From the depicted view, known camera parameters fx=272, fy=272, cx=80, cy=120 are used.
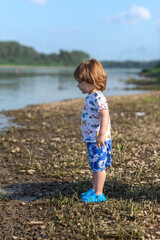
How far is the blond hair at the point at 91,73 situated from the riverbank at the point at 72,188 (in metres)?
2.06

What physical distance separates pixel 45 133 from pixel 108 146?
5.84 meters

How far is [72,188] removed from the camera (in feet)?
17.7

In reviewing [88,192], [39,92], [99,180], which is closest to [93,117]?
[99,180]

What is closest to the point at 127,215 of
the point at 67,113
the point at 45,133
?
the point at 45,133

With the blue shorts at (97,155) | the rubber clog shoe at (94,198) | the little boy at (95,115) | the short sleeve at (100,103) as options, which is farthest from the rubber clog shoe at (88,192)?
the short sleeve at (100,103)

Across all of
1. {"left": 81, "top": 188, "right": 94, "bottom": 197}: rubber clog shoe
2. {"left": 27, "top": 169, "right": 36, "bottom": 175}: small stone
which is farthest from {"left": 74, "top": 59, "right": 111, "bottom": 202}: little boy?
{"left": 27, "top": 169, "right": 36, "bottom": 175}: small stone

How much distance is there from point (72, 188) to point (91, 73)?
2373mm

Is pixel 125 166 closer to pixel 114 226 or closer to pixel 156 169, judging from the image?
pixel 156 169

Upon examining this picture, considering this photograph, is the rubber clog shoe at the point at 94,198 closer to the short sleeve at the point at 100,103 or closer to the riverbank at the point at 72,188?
the riverbank at the point at 72,188

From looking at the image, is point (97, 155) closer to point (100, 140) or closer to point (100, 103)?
point (100, 140)

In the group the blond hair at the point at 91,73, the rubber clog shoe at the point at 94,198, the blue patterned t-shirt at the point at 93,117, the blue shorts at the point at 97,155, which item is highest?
the blond hair at the point at 91,73

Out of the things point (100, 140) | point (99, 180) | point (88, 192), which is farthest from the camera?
point (88, 192)

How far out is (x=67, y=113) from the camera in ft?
48.6

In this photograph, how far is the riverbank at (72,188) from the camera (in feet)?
13.0
